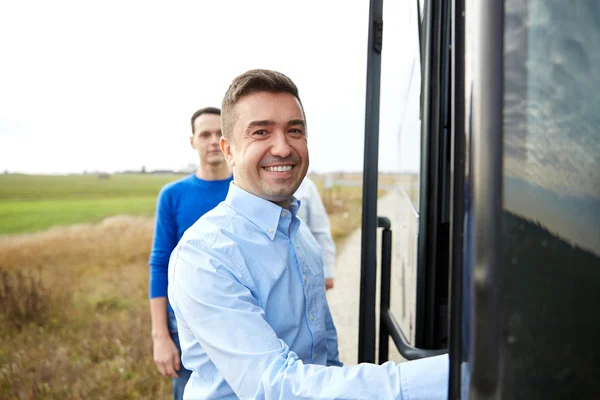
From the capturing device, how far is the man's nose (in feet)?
4.65

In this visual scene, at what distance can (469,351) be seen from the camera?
2.13 feet

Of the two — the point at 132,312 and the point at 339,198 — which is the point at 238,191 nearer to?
the point at 132,312

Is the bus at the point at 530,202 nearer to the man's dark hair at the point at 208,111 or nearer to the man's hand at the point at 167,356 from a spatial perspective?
the man's hand at the point at 167,356

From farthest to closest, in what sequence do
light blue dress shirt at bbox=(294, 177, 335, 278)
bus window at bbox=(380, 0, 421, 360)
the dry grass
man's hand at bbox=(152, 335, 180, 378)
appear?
the dry grass, light blue dress shirt at bbox=(294, 177, 335, 278), man's hand at bbox=(152, 335, 180, 378), bus window at bbox=(380, 0, 421, 360)

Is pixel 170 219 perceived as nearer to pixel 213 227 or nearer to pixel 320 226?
pixel 320 226

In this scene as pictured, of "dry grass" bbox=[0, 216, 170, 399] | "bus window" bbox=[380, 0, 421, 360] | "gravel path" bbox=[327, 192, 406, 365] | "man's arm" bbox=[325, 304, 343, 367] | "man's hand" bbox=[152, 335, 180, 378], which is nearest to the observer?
"bus window" bbox=[380, 0, 421, 360]

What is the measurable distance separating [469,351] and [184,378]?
Result: 216 centimetres

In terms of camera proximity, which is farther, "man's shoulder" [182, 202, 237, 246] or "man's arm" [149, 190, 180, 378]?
"man's arm" [149, 190, 180, 378]

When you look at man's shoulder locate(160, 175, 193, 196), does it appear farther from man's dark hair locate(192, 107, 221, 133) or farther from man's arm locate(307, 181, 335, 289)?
man's arm locate(307, 181, 335, 289)

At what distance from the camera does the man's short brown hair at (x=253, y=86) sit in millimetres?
1443

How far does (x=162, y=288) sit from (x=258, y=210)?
131 centimetres

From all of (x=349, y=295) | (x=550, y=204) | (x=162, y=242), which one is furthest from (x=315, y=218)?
(x=349, y=295)

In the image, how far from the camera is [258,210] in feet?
4.72

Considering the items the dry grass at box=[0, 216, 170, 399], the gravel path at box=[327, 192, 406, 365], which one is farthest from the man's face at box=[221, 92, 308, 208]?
the dry grass at box=[0, 216, 170, 399]
